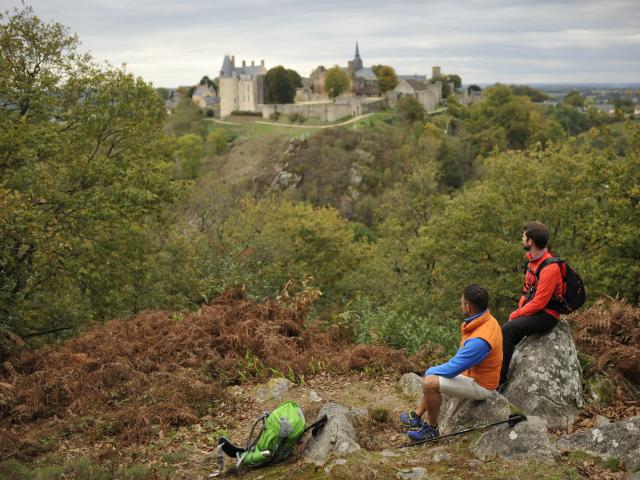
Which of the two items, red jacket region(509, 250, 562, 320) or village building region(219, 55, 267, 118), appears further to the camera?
village building region(219, 55, 267, 118)

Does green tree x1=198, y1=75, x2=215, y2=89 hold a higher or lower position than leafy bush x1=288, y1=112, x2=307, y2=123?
higher

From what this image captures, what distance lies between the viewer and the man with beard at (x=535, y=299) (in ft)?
23.6

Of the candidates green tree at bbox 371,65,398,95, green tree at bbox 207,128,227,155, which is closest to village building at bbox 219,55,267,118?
green tree at bbox 207,128,227,155

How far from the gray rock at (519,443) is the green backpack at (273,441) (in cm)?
183

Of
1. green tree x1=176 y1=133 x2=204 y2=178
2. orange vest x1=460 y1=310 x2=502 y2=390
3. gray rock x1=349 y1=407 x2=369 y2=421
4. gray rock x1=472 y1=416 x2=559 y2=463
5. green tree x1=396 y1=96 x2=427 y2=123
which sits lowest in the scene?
gray rock x1=349 y1=407 x2=369 y2=421

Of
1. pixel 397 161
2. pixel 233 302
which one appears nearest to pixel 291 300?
pixel 233 302

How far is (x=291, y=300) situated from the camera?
488 inches

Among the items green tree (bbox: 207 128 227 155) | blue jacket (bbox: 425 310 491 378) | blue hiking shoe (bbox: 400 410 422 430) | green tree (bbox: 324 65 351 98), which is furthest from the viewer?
green tree (bbox: 324 65 351 98)

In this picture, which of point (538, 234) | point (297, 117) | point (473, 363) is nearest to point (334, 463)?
point (473, 363)

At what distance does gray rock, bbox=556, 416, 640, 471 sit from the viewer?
5.71 meters

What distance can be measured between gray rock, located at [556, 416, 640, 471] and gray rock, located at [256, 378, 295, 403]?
13.8 ft

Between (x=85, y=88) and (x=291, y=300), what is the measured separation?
10.7 metres

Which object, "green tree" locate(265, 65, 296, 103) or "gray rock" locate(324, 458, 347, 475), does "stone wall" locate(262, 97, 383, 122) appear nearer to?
"green tree" locate(265, 65, 296, 103)

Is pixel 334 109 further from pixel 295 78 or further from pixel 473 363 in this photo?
pixel 473 363
